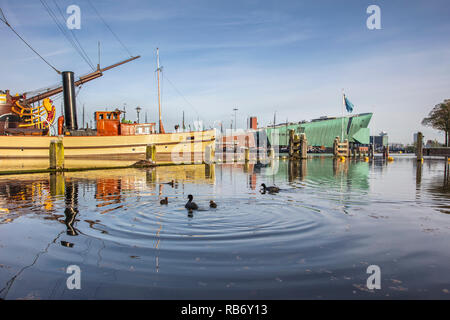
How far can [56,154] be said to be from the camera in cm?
2383

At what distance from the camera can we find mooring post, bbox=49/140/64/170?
77.1ft

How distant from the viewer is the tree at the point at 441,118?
66688 millimetres

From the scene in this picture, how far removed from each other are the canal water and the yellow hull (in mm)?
25561

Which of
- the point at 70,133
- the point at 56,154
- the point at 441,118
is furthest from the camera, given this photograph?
the point at 441,118

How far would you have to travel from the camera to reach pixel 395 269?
183 inches

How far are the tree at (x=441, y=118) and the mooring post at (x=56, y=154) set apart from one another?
73.7 meters

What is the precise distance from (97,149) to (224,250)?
3276cm

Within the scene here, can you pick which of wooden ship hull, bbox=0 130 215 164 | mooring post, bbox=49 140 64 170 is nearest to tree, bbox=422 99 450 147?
wooden ship hull, bbox=0 130 215 164

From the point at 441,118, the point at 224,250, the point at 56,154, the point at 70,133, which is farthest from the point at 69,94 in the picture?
the point at 441,118

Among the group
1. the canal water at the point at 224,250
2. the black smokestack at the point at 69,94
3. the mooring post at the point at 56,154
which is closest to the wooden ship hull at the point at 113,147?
the black smokestack at the point at 69,94

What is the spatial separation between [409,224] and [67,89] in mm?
32716

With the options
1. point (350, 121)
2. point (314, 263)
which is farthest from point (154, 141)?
point (350, 121)

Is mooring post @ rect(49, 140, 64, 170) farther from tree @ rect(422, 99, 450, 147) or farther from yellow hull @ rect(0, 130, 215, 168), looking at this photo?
tree @ rect(422, 99, 450, 147)

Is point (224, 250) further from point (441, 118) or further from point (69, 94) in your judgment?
point (441, 118)
